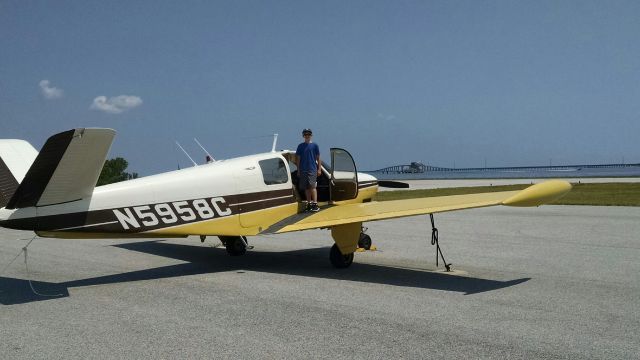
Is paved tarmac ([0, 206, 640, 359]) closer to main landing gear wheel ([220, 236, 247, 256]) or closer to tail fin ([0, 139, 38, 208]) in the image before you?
main landing gear wheel ([220, 236, 247, 256])

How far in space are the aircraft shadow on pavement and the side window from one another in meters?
1.56

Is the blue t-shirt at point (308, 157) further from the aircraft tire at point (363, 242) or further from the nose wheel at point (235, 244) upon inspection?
the nose wheel at point (235, 244)

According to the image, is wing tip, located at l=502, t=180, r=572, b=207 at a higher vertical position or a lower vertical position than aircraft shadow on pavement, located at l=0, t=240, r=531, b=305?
higher

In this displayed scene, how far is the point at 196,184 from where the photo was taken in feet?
27.3

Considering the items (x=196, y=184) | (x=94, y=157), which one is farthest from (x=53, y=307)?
(x=196, y=184)

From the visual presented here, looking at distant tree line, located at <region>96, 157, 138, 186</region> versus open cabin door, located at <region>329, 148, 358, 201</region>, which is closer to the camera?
open cabin door, located at <region>329, 148, 358, 201</region>

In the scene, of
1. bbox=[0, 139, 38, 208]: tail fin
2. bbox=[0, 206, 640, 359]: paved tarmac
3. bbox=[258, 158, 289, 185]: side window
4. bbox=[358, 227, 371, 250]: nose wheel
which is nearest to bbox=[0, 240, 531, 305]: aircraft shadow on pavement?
bbox=[0, 206, 640, 359]: paved tarmac

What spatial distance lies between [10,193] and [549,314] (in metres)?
7.19

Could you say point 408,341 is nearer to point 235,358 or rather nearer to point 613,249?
point 235,358

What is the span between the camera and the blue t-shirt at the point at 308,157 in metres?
9.45

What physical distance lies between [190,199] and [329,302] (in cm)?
309

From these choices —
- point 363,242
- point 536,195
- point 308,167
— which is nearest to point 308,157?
point 308,167

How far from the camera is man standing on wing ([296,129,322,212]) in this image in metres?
9.46

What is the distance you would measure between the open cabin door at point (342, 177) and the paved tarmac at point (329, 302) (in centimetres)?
127
